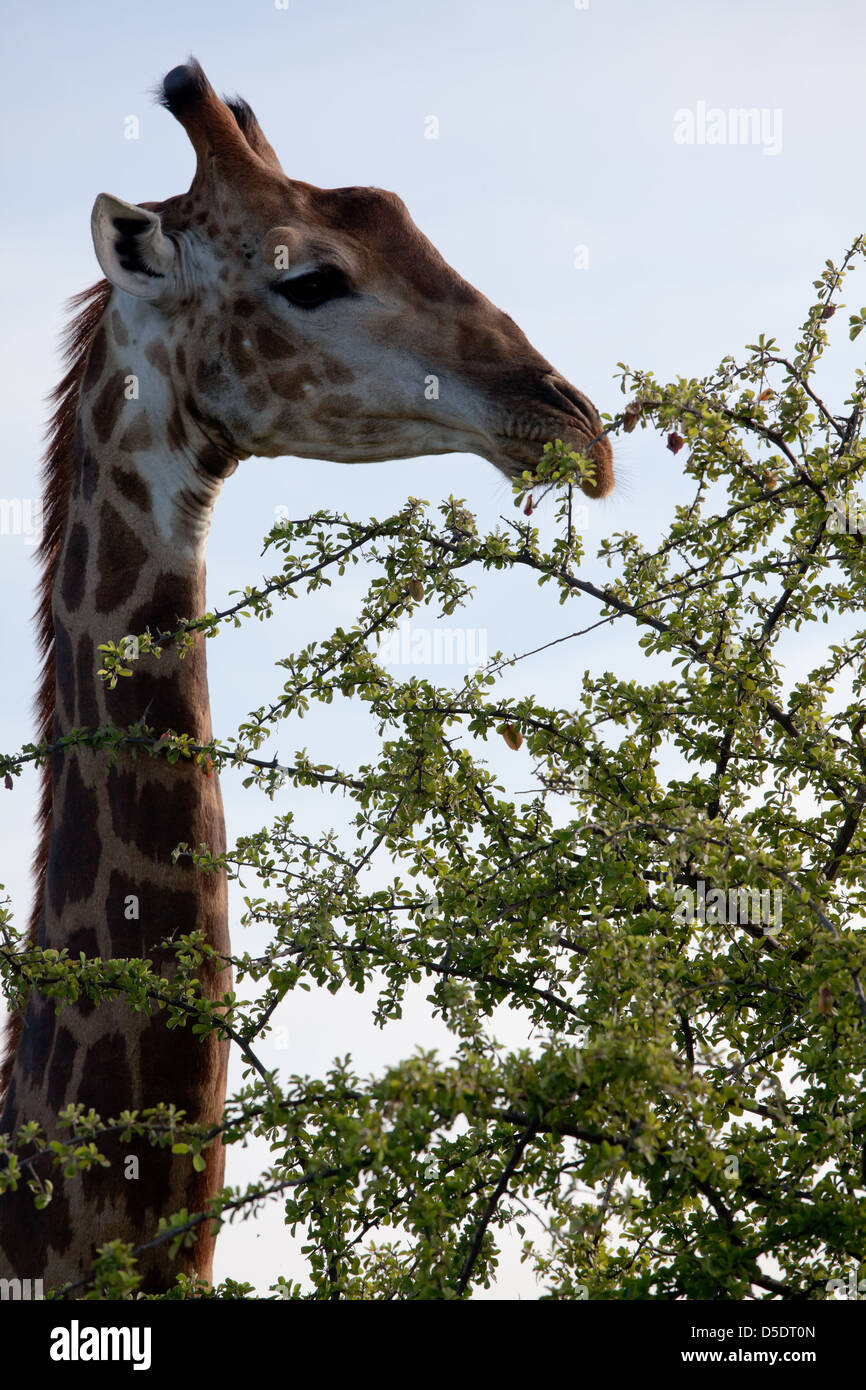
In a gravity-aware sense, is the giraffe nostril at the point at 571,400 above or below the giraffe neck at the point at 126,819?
above

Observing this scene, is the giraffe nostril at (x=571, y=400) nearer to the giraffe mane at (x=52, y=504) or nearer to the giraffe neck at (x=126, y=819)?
the giraffe neck at (x=126, y=819)

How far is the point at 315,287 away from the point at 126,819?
5.86ft

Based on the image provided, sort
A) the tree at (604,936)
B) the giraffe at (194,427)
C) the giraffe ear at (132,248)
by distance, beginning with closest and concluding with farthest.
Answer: the tree at (604,936) < the giraffe at (194,427) < the giraffe ear at (132,248)

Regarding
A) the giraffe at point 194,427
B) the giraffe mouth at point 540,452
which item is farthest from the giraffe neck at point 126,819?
the giraffe mouth at point 540,452

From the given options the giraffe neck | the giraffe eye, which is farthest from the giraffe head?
the giraffe neck

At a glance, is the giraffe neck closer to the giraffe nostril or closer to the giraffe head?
the giraffe head

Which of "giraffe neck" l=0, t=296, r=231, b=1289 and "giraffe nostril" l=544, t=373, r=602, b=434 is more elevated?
"giraffe nostril" l=544, t=373, r=602, b=434

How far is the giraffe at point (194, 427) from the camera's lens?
3.78 meters

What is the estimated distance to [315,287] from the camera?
4.07 m

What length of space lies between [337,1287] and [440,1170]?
1.19 feet

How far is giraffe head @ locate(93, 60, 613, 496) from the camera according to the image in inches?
157

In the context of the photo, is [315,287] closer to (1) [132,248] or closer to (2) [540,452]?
(1) [132,248]
